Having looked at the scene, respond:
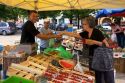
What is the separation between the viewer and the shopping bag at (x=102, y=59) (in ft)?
18.6

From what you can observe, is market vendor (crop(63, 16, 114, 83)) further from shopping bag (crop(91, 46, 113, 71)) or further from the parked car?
the parked car

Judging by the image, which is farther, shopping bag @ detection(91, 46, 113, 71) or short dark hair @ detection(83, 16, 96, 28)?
shopping bag @ detection(91, 46, 113, 71)

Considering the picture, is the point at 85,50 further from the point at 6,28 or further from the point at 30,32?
the point at 6,28

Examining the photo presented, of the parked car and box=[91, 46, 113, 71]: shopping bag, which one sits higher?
box=[91, 46, 113, 71]: shopping bag

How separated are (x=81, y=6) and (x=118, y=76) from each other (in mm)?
2629

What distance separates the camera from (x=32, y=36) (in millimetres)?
6641

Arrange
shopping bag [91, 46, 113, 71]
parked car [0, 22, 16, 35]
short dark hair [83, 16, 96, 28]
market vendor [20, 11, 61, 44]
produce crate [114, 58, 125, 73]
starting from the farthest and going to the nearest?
parked car [0, 22, 16, 35], produce crate [114, 58, 125, 73], market vendor [20, 11, 61, 44], shopping bag [91, 46, 113, 71], short dark hair [83, 16, 96, 28]

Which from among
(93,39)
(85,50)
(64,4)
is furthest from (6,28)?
(93,39)

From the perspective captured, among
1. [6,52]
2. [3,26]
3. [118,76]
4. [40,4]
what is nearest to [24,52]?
[6,52]

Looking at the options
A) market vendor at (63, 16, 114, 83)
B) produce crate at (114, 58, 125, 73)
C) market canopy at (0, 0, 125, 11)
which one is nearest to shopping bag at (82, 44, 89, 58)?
market vendor at (63, 16, 114, 83)

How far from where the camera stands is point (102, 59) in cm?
571

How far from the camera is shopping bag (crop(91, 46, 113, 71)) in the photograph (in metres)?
5.67

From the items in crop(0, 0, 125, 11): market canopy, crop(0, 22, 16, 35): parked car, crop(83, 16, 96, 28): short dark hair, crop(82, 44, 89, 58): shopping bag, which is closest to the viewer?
crop(83, 16, 96, 28): short dark hair

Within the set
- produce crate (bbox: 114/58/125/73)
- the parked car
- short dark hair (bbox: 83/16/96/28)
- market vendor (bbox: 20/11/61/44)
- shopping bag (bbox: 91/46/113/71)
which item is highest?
short dark hair (bbox: 83/16/96/28)
